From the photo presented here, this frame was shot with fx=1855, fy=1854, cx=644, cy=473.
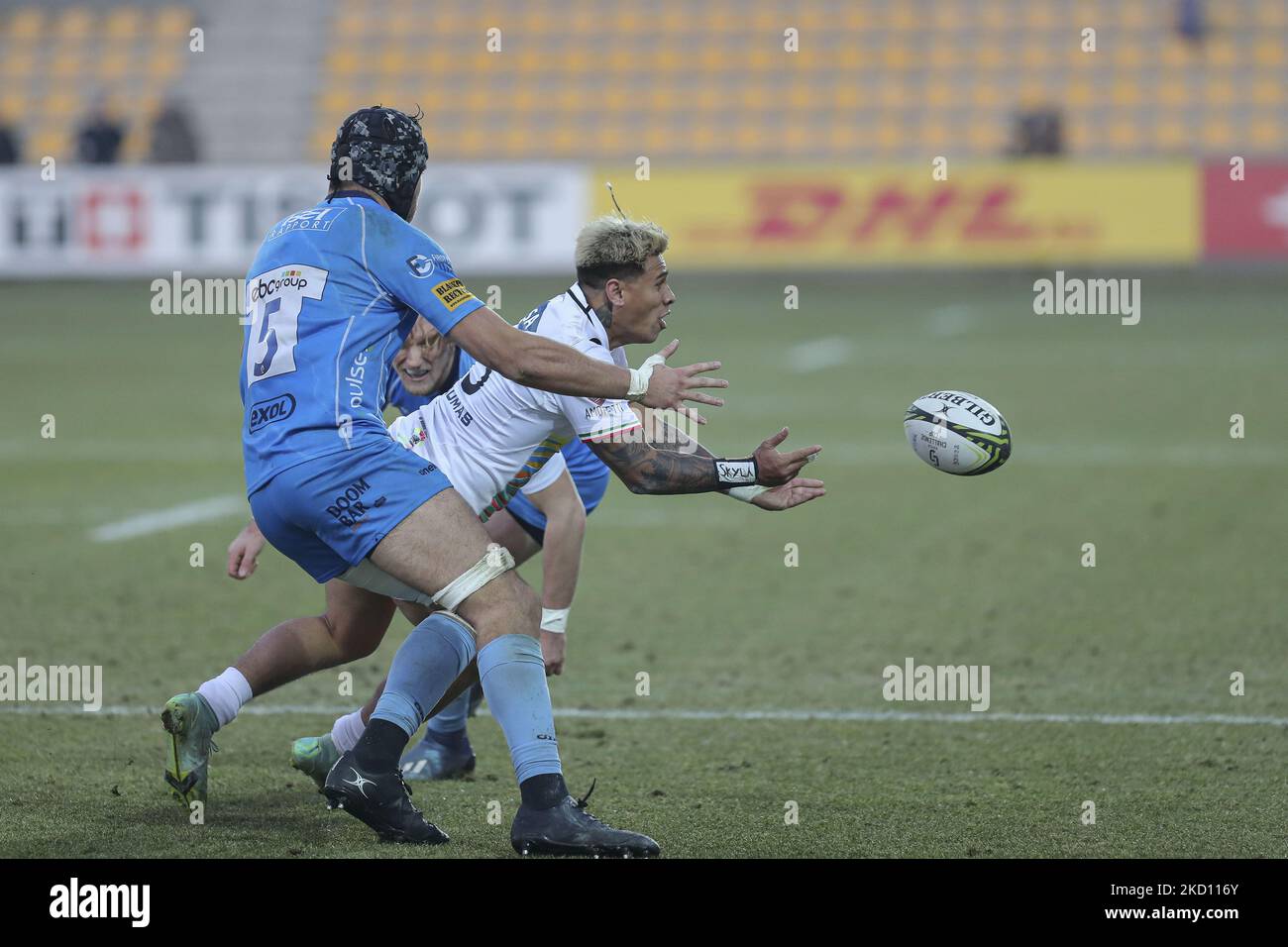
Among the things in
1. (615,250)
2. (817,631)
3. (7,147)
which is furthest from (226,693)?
(7,147)

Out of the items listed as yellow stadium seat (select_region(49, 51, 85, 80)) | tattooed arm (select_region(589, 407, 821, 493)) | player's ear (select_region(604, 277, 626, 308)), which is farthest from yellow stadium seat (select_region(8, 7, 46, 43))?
tattooed arm (select_region(589, 407, 821, 493))

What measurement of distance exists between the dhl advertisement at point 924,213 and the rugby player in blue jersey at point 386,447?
776 inches

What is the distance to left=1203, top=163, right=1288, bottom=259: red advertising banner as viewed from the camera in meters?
24.2

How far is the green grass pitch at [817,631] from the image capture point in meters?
5.38

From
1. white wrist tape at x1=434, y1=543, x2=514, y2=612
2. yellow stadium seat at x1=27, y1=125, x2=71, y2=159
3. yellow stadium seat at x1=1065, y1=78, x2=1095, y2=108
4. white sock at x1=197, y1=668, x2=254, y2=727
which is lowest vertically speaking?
white sock at x1=197, y1=668, x2=254, y2=727

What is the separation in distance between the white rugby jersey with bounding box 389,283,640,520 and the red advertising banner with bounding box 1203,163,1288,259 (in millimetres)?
20186

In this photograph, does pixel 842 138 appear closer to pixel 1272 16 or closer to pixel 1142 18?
pixel 1142 18

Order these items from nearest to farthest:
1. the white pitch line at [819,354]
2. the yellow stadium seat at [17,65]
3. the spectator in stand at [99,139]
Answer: the white pitch line at [819,354] < the spectator in stand at [99,139] < the yellow stadium seat at [17,65]

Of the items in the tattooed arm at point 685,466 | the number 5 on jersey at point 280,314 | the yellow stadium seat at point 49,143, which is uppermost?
the yellow stadium seat at point 49,143

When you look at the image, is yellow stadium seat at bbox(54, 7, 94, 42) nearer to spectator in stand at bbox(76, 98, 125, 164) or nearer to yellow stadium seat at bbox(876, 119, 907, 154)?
spectator in stand at bbox(76, 98, 125, 164)

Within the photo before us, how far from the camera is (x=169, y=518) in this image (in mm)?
11102

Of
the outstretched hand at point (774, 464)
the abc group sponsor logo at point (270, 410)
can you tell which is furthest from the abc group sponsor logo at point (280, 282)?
the outstretched hand at point (774, 464)

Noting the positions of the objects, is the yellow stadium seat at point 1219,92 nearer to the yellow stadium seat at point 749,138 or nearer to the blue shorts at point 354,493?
the yellow stadium seat at point 749,138
